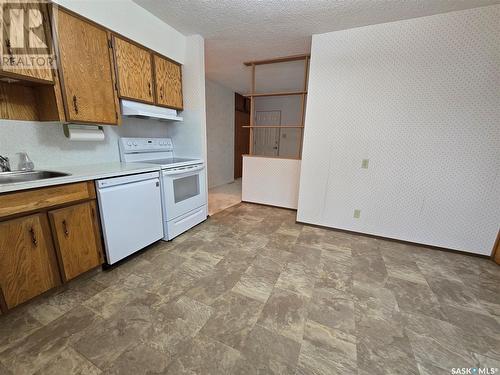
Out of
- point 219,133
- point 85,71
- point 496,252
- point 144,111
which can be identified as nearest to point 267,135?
point 219,133

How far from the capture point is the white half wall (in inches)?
142

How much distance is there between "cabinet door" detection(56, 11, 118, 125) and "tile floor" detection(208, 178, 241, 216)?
81.0 inches

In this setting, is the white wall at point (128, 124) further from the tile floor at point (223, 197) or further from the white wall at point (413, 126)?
the white wall at point (413, 126)

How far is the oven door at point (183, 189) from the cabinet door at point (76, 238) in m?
0.74

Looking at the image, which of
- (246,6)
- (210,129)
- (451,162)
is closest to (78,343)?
(246,6)

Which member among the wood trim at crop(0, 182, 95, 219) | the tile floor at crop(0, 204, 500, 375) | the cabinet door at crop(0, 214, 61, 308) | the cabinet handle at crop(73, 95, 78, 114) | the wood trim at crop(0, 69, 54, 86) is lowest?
the tile floor at crop(0, 204, 500, 375)

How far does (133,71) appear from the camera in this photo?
2176 mm

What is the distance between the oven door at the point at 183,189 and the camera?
2.37 meters

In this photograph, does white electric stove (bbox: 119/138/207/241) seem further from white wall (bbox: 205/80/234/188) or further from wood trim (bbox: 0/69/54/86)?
white wall (bbox: 205/80/234/188)

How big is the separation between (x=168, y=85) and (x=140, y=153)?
952 mm

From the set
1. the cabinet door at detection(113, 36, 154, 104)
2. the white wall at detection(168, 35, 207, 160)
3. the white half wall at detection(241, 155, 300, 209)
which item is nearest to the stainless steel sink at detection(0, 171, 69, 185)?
the cabinet door at detection(113, 36, 154, 104)

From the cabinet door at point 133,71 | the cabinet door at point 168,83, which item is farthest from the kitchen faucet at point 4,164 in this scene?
the cabinet door at point 168,83

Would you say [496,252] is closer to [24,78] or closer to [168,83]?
[168,83]

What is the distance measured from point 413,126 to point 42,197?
3554 millimetres
